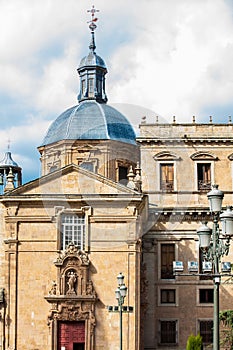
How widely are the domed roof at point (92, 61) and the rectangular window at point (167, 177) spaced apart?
13.8m

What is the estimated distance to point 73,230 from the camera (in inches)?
1651

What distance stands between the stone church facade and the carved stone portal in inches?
2.2

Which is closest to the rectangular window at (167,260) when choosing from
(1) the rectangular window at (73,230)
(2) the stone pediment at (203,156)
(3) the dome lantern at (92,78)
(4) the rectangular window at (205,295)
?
(4) the rectangular window at (205,295)

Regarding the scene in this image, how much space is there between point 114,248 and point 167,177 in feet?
27.0

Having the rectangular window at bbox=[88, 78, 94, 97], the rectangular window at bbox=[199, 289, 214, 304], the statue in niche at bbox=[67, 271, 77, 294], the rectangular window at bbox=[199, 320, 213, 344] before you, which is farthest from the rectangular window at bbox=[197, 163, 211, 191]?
the rectangular window at bbox=[88, 78, 94, 97]

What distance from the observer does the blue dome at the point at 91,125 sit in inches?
2100

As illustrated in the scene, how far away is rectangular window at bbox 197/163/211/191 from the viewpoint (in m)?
47.5

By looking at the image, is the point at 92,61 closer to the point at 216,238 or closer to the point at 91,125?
the point at 91,125

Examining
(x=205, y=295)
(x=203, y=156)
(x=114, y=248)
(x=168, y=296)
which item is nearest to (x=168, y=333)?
(x=168, y=296)

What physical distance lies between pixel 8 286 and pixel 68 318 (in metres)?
3.82

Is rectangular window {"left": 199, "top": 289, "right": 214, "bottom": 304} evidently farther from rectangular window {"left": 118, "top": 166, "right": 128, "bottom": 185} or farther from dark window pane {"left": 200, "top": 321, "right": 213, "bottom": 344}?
rectangular window {"left": 118, "top": 166, "right": 128, "bottom": 185}

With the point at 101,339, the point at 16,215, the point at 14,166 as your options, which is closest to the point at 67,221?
the point at 16,215

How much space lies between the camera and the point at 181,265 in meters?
45.9

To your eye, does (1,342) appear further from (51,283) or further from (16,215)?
(16,215)
